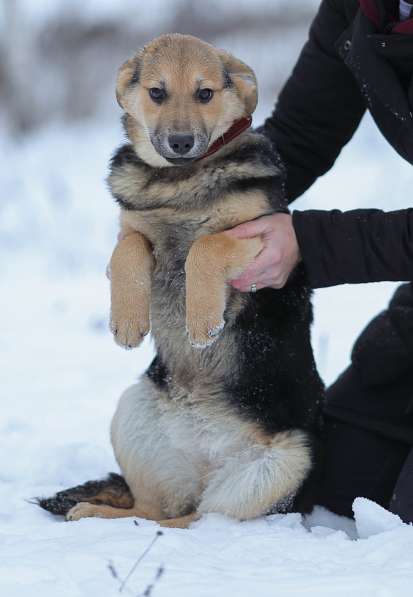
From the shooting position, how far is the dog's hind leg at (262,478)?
263cm

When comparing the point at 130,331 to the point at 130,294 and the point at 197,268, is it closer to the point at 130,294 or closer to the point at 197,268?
the point at 130,294

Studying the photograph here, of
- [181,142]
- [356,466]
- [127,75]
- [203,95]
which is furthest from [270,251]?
[356,466]

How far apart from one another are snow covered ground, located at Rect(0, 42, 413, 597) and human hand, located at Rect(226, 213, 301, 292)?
0.77m

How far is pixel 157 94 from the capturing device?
2.79 meters

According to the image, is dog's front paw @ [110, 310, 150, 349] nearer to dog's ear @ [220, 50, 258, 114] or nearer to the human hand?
the human hand

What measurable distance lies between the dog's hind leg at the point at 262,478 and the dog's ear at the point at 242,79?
1.16m

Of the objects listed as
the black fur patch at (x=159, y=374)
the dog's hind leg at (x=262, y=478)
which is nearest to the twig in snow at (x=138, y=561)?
the dog's hind leg at (x=262, y=478)

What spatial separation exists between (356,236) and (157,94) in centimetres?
83

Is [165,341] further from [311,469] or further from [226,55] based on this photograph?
[226,55]

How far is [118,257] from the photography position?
2.73 metres

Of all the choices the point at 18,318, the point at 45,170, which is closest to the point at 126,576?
the point at 18,318

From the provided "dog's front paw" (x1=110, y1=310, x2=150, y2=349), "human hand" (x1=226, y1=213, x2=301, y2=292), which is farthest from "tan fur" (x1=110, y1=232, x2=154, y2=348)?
"human hand" (x1=226, y1=213, x2=301, y2=292)

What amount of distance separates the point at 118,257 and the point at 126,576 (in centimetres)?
113

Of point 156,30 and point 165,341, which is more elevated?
point 156,30
